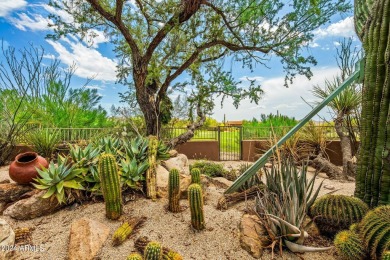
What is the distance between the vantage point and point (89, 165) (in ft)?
11.6

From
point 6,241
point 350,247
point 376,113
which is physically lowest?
point 6,241

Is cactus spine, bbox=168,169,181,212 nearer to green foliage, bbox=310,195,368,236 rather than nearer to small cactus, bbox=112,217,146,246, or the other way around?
small cactus, bbox=112,217,146,246

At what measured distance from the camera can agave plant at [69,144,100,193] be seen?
11.1ft

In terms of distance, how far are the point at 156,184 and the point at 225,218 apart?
3.84 ft

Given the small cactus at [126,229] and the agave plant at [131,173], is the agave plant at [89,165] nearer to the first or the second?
the agave plant at [131,173]

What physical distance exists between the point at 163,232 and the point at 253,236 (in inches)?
37.5

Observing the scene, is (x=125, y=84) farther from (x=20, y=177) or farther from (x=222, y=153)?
(x=20, y=177)

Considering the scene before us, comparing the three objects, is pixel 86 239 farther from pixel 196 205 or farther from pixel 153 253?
pixel 196 205

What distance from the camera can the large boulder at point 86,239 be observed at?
2.32m

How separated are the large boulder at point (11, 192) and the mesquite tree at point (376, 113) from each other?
4.53 metres

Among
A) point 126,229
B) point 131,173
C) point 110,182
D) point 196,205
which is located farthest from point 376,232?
point 131,173

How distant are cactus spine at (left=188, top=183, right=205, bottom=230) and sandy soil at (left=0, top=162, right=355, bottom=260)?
0.09 meters

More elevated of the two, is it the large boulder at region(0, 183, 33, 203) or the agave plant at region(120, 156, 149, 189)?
the agave plant at region(120, 156, 149, 189)

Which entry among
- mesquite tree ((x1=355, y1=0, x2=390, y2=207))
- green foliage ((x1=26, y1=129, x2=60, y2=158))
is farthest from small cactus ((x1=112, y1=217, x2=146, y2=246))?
green foliage ((x1=26, y1=129, x2=60, y2=158))
